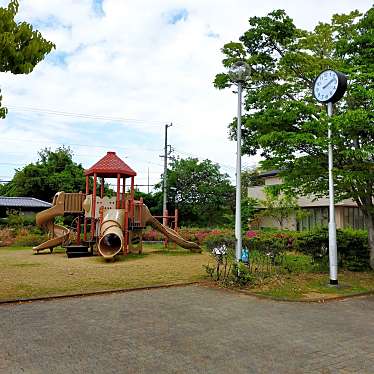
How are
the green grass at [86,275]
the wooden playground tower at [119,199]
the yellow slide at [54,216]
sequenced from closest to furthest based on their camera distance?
1. the green grass at [86,275]
2. the wooden playground tower at [119,199]
3. the yellow slide at [54,216]

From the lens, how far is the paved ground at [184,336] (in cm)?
422

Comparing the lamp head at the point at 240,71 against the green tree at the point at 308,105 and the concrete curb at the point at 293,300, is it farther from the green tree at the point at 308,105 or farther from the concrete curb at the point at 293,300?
the concrete curb at the point at 293,300

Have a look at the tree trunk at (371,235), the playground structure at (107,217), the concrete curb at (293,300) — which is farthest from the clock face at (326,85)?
the playground structure at (107,217)

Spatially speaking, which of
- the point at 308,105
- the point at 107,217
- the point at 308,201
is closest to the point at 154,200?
the point at 308,201

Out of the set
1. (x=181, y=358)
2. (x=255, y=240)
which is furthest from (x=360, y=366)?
(x=255, y=240)

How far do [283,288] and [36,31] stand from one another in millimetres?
6931

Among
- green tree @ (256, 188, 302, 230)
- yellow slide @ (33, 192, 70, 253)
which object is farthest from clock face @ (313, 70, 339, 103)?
green tree @ (256, 188, 302, 230)

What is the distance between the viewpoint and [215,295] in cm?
803

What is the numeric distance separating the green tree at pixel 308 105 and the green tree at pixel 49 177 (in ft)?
80.1

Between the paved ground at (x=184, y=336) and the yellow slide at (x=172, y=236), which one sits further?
the yellow slide at (x=172, y=236)

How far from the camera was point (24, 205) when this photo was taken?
106 feet

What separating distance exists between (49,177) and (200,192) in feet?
44.3

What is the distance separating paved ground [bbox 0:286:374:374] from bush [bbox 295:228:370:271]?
4126 mm

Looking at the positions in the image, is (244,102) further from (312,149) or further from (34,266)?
(34,266)
